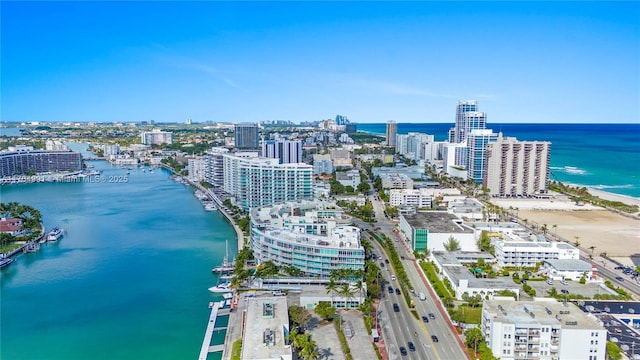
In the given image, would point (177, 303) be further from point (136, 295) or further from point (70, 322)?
point (70, 322)

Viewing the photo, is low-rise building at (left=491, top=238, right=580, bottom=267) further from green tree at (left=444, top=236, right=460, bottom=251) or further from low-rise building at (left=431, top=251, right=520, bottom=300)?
green tree at (left=444, top=236, right=460, bottom=251)

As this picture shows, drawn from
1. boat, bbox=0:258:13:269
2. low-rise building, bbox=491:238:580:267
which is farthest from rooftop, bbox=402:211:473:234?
boat, bbox=0:258:13:269

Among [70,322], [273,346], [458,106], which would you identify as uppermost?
[458,106]

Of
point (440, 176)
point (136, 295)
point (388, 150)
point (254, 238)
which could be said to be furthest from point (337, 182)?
point (388, 150)

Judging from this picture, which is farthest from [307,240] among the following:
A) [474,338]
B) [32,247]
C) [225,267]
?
[32,247]

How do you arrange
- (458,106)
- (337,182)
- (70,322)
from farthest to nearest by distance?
(458,106) → (337,182) → (70,322)

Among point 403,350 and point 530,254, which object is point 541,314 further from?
point 530,254

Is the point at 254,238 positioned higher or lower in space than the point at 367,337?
higher
